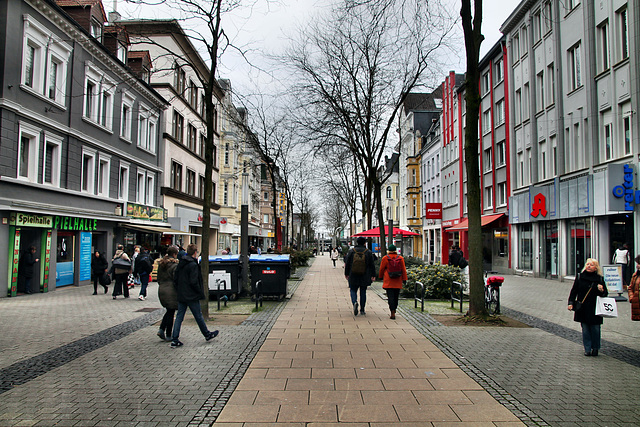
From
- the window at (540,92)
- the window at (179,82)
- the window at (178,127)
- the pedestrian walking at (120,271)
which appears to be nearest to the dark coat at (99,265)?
the pedestrian walking at (120,271)

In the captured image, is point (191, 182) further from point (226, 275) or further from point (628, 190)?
point (628, 190)

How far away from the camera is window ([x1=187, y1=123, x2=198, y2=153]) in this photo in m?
35.4

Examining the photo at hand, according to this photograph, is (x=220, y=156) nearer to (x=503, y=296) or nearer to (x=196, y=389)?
(x=503, y=296)

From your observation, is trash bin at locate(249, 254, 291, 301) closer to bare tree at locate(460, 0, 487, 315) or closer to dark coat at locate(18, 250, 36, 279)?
bare tree at locate(460, 0, 487, 315)

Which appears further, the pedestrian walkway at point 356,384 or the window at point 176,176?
the window at point 176,176

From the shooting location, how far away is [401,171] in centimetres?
6297

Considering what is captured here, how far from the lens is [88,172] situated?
20766 mm

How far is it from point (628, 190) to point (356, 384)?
15.8 meters

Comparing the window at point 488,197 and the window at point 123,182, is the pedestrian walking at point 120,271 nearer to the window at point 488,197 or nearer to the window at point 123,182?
the window at point 123,182

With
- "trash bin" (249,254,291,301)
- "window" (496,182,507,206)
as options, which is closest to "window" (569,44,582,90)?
"window" (496,182,507,206)

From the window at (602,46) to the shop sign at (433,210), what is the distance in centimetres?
2429

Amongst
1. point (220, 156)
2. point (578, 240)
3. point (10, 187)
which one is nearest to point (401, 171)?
point (220, 156)

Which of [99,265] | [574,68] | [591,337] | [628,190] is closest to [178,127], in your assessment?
[99,265]

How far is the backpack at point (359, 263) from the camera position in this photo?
11.2 m
